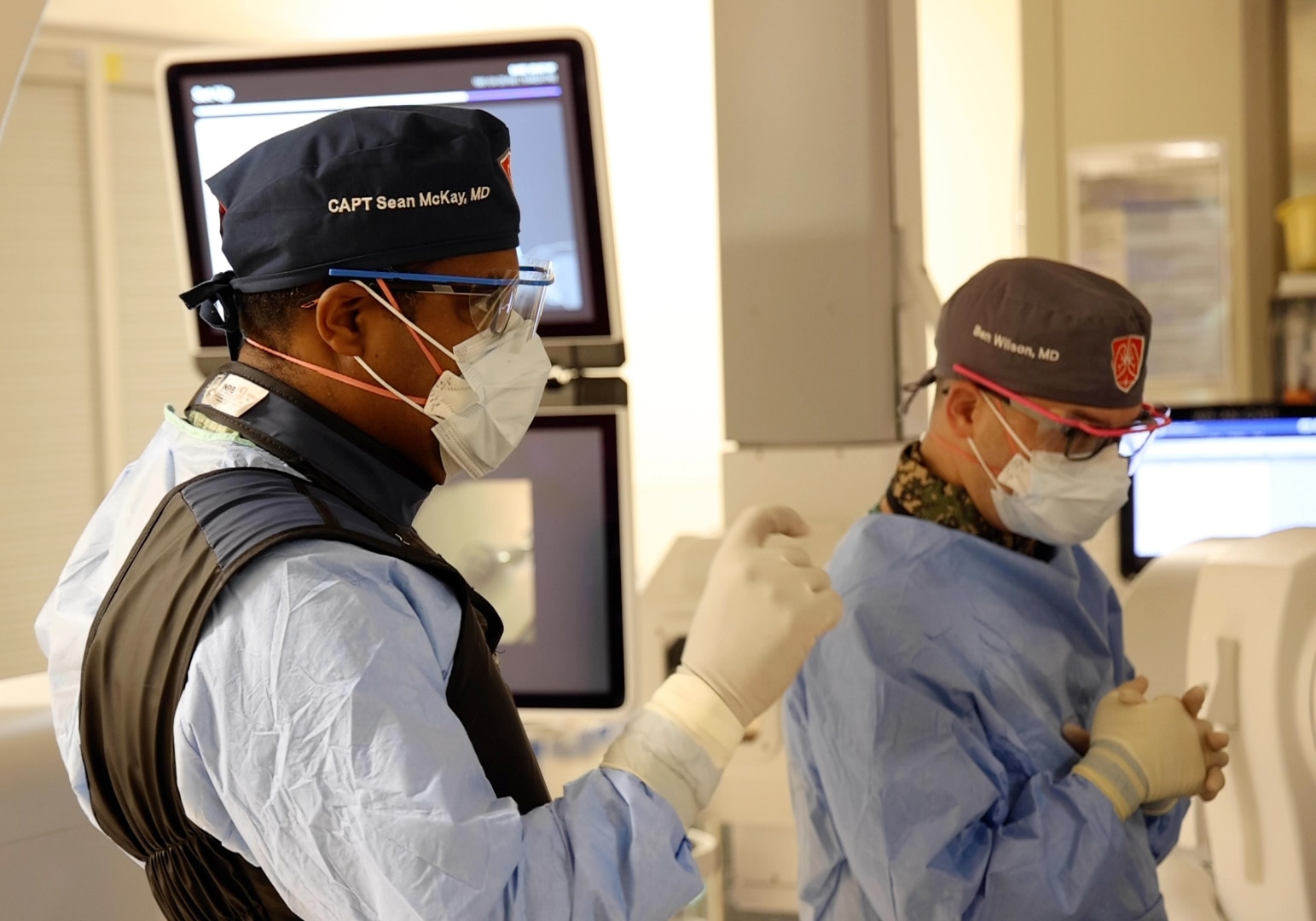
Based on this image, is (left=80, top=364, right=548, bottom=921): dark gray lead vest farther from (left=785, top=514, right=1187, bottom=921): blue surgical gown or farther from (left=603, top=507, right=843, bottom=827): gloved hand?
(left=785, top=514, right=1187, bottom=921): blue surgical gown

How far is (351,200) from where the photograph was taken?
85 centimetres

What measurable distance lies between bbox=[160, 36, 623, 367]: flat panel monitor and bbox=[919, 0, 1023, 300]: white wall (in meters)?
2.55

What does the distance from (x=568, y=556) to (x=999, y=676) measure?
751mm

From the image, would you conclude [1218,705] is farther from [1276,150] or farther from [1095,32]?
[1276,150]

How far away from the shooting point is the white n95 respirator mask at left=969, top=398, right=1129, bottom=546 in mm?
1330

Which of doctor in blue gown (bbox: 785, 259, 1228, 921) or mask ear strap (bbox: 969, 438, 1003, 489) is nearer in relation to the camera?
doctor in blue gown (bbox: 785, 259, 1228, 921)

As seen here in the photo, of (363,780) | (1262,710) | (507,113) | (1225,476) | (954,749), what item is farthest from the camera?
(1225,476)

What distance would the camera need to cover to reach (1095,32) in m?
3.11

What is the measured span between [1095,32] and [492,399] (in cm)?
266

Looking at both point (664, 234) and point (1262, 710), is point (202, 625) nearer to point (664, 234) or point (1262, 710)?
point (1262, 710)

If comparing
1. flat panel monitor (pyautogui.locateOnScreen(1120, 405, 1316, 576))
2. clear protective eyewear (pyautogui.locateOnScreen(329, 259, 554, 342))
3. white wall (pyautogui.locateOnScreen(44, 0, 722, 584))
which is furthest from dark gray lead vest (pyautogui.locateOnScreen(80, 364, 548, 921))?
white wall (pyautogui.locateOnScreen(44, 0, 722, 584))

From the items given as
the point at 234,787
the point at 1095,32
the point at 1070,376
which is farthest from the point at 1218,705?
the point at 1095,32

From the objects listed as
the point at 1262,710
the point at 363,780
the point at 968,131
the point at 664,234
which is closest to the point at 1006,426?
the point at 1262,710

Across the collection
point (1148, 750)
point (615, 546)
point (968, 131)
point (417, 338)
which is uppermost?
point (968, 131)
